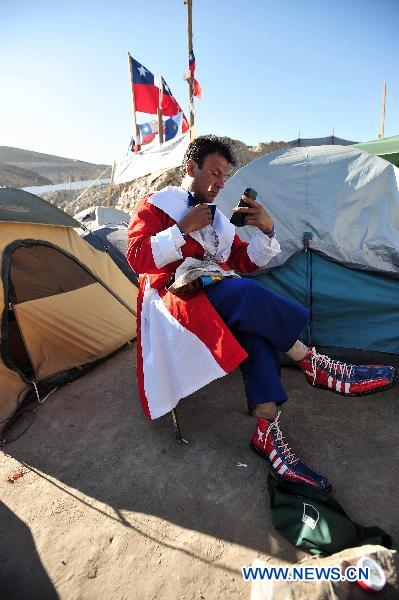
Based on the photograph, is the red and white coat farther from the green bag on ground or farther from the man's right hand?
the green bag on ground

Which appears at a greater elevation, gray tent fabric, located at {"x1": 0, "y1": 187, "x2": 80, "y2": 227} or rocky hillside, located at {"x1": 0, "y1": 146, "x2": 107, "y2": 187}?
rocky hillside, located at {"x1": 0, "y1": 146, "x2": 107, "y2": 187}

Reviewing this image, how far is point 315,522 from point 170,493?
812mm

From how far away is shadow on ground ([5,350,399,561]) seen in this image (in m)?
1.84

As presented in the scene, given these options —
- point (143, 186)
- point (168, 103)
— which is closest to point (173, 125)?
point (168, 103)

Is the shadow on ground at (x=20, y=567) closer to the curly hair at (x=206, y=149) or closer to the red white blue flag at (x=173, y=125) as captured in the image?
the curly hair at (x=206, y=149)

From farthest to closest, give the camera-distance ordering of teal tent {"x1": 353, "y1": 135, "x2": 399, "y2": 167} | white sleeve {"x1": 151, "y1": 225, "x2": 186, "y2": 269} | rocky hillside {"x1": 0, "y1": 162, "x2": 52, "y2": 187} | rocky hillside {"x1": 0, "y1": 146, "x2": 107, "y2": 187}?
rocky hillside {"x1": 0, "y1": 146, "x2": 107, "y2": 187} → rocky hillside {"x1": 0, "y1": 162, "x2": 52, "y2": 187} → teal tent {"x1": 353, "y1": 135, "x2": 399, "y2": 167} → white sleeve {"x1": 151, "y1": 225, "x2": 186, "y2": 269}

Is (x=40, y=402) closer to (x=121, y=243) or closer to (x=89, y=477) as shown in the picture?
(x=89, y=477)

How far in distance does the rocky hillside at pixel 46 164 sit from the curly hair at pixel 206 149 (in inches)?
1874

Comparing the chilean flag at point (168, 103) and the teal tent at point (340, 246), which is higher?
the chilean flag at point (168, 103)

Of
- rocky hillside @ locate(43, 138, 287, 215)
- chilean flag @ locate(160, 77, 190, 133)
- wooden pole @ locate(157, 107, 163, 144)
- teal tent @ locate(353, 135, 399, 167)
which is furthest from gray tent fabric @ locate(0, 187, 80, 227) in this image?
chilean flag @ locate(160, 77, 190, 133)

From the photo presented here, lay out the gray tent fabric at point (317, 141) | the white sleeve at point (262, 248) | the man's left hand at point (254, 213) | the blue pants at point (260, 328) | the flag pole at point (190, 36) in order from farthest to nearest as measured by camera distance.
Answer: the gray tent fabric at point (317, 141) < the flag pole at point (190, 36) < the white sleeve at point (262, 248) < the man's left hand at point (254, 213) < the blue pants at point (260, 328)

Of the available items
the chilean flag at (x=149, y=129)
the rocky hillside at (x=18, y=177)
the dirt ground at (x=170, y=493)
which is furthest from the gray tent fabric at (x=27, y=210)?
the rocky hillside at (x=18, y=177)

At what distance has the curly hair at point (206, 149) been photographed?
240 cm

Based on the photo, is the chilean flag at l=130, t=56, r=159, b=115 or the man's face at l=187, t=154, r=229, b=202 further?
the chilean flag at l=130, t=56, r=159, b=115
